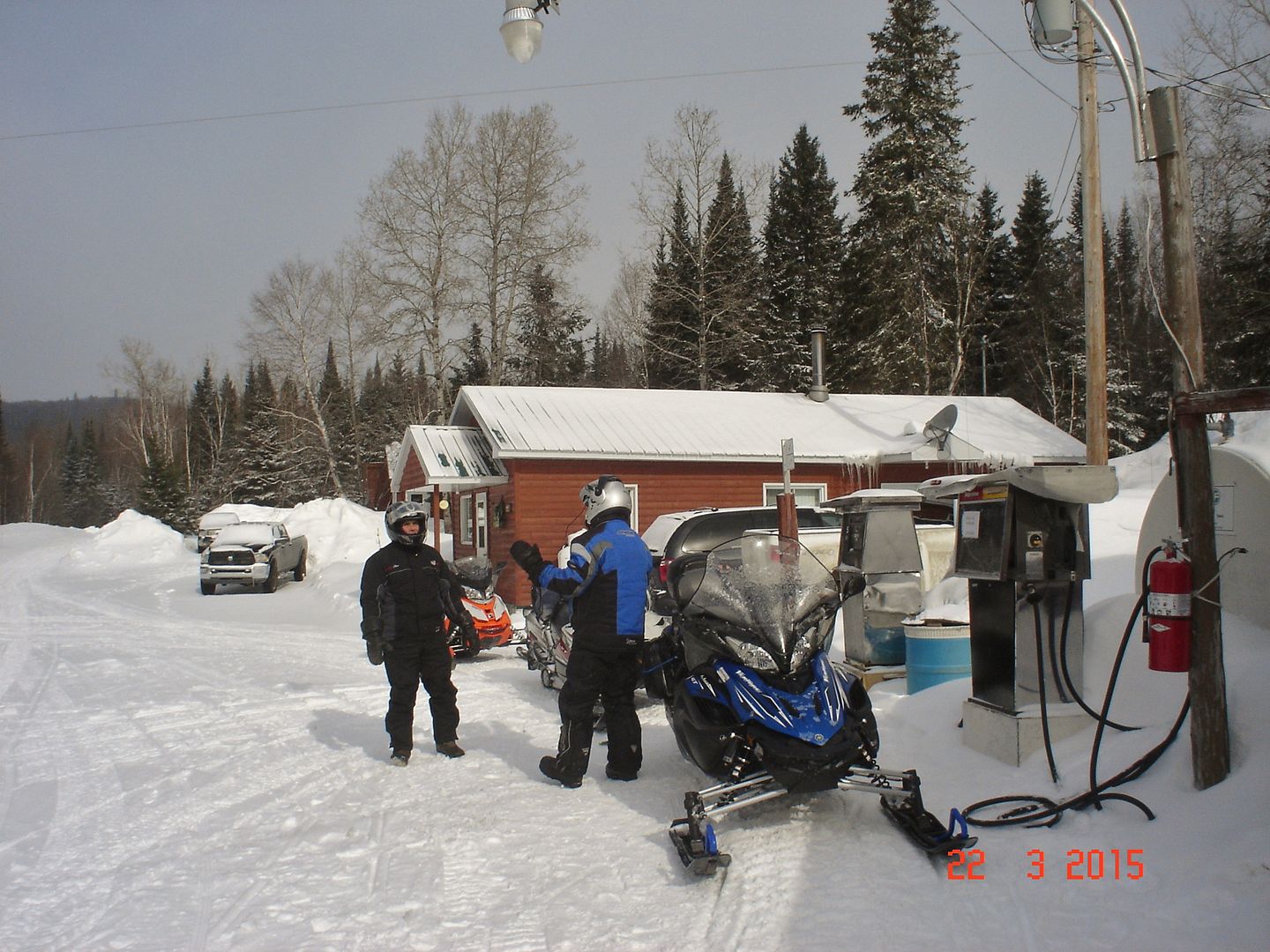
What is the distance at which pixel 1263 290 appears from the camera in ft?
83.9

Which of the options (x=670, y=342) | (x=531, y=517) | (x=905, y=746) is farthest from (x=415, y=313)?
(x=905, y=746)

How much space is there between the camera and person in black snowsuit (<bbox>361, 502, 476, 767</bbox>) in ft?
22.4

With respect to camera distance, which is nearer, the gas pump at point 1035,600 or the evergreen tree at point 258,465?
the gas pump at point 1035,600

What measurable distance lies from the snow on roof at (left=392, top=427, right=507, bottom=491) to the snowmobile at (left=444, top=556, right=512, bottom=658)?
652 cm

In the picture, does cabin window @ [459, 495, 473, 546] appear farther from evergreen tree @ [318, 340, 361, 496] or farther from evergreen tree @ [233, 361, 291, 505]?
evergreen tree @ [318, 340, 361, 496]

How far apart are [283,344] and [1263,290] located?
37050 millimetres

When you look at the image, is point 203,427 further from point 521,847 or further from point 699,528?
point 521,847

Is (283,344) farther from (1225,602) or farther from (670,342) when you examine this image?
(1225,602)

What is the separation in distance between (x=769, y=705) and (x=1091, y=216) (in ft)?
31.1

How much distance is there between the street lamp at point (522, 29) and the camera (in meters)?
7.45

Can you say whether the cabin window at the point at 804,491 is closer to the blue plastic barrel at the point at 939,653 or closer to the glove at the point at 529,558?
the blue plastic barrel at the point at 939,653

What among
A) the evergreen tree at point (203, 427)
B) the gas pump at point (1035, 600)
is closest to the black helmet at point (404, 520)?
the gas pump at point (1035, 600)

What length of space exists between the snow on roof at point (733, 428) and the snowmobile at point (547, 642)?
8.15 m

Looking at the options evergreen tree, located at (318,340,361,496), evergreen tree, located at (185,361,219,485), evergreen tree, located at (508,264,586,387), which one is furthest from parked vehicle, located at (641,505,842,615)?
evergreen tree, located at (185,361,219,485)
